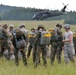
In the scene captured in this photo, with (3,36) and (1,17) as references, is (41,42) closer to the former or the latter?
(3,36)

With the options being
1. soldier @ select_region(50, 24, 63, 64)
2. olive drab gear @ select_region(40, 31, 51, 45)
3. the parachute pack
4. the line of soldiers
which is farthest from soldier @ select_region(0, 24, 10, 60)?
olive drab gear @ select_region(40, 31, 51, 45)

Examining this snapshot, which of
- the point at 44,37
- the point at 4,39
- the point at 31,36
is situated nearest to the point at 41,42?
the point at 44,37

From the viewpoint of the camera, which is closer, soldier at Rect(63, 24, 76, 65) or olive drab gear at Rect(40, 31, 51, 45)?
olive drab gear at Rect(40, 31, 51, 45)

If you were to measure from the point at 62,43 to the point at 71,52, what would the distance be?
0.70 meters

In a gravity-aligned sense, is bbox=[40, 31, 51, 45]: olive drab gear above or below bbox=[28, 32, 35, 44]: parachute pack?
above

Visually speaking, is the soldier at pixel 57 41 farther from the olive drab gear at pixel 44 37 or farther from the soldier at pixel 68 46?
the olive drab gear at pixel 44 37

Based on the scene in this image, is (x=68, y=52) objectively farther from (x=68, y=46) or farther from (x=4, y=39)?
(x=4, y=39)

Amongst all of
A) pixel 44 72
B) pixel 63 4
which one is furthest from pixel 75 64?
pixel 63 4

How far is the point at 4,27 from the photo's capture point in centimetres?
1530

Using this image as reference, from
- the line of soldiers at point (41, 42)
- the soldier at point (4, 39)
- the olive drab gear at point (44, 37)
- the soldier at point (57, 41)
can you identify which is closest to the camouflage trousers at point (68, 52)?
the line of soldiers at point (41, 42)

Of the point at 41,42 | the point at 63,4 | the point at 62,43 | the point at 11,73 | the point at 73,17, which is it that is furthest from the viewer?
the point at 73,17

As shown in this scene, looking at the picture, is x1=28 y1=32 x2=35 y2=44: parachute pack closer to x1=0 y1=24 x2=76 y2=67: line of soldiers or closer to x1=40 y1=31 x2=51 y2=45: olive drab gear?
x1=0 y1=24 x2=76 y2=67: line of soldiers

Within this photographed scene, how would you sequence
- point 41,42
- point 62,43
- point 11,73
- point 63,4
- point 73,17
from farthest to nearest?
1. point 73,17
2. point 63,4
3. point 62,43
4. point 41,42
5. point 11,73

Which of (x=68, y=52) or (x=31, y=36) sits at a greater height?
(x=31, y=36)
